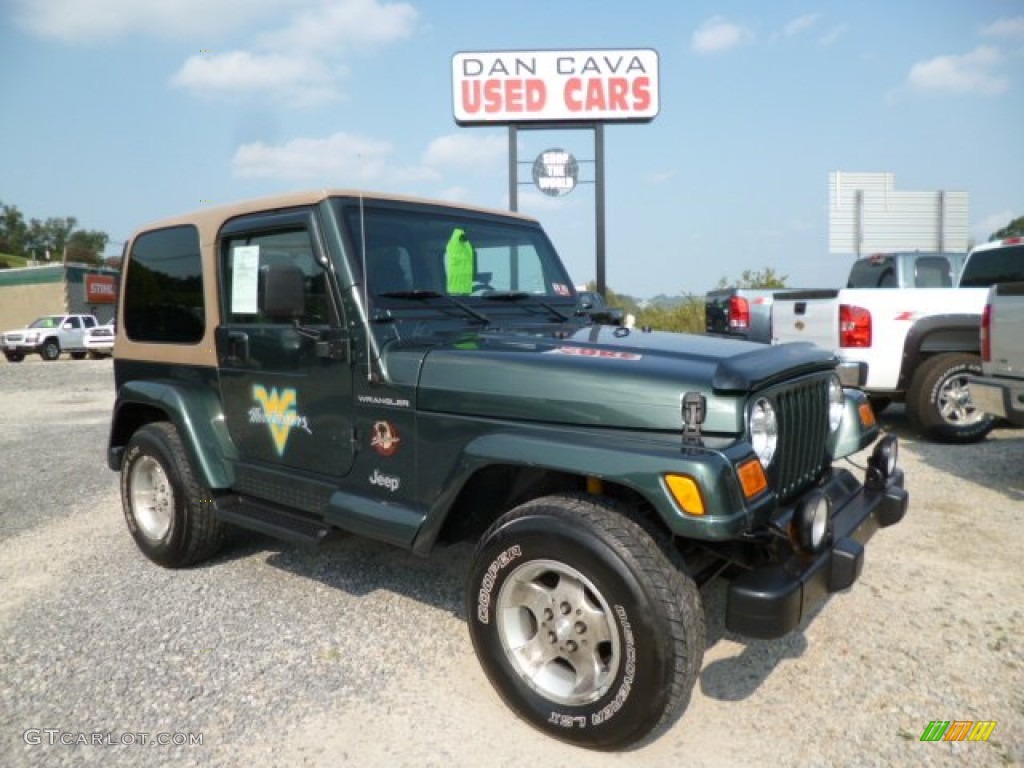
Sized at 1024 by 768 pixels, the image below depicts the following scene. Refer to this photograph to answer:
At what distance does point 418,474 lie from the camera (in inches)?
115

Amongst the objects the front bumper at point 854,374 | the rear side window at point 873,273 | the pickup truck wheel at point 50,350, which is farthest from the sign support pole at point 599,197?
the pickup truck wheel at point 50,350

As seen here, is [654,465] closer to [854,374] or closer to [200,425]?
[200,425]

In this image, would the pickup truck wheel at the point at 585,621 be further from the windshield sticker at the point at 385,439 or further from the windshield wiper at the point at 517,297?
the windshield wiper at the point at 517,297

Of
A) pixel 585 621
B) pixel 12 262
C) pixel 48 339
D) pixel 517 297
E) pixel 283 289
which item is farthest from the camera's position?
pixel 12 262

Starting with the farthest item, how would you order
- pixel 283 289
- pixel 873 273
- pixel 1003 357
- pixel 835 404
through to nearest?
pixel 873 273 < pixel 1003 357 < pixel 835 404 < pixel 283 289

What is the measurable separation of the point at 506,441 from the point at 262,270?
1.62m

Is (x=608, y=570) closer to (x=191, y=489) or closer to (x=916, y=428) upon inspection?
(x=191, y=489)

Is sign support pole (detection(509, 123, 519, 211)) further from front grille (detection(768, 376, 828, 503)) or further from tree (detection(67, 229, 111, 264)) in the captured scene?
tree (detection(67, 229, 111, 264))

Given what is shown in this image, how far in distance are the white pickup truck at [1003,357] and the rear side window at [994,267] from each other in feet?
6.79

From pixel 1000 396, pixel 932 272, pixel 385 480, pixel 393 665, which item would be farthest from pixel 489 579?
pixel 932 272

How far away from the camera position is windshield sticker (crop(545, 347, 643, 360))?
8.83ft

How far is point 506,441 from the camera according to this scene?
8.48ft

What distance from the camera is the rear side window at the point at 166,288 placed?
394cm

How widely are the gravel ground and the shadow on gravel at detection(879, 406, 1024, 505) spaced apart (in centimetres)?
98
